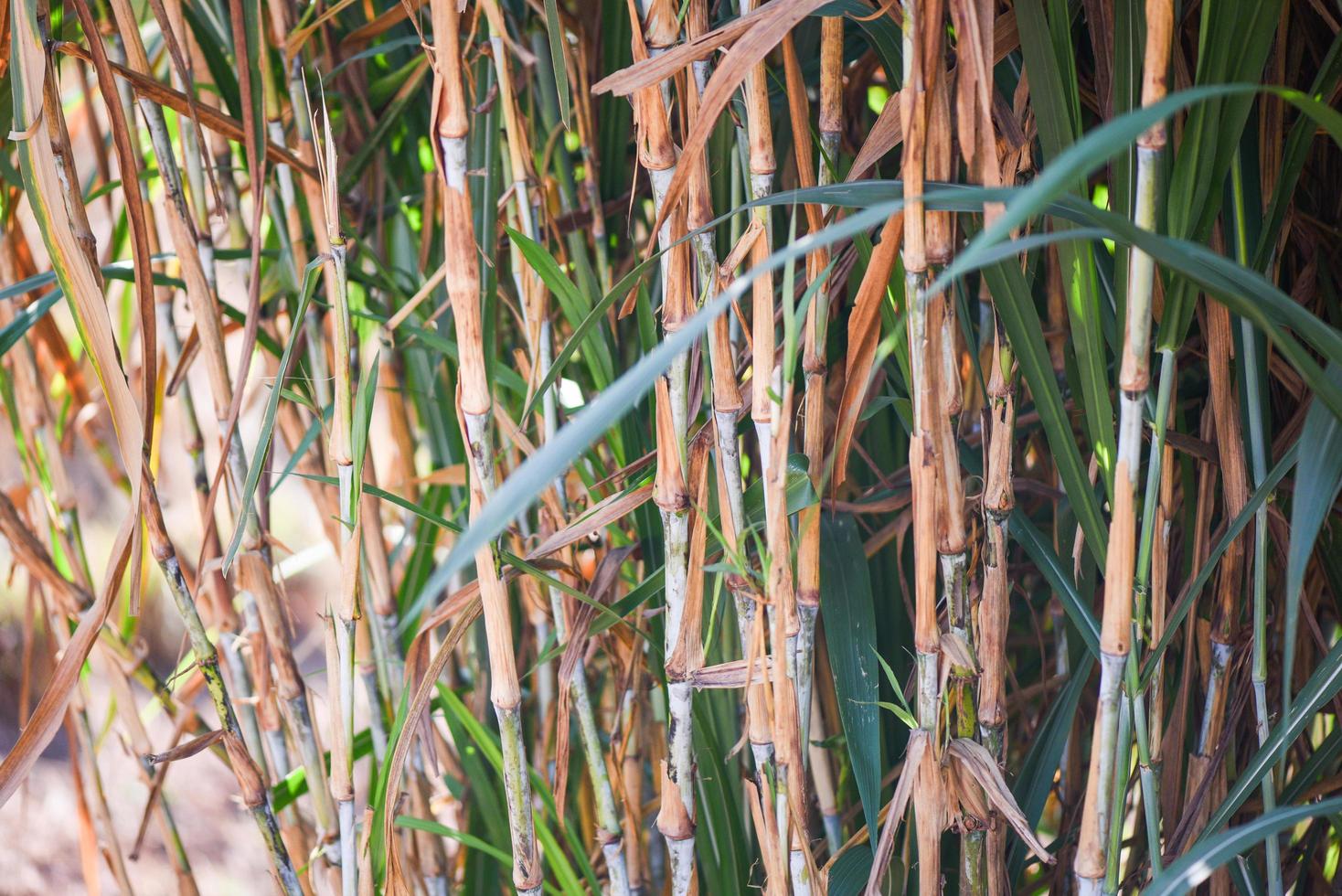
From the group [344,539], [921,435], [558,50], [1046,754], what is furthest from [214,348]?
[1046,754]

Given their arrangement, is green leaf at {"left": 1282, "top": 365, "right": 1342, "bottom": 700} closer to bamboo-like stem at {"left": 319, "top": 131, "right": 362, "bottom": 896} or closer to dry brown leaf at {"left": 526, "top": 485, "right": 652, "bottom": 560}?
dry brown leaf at {"left": 526, "top": 485, "right": 652, "bottom": 560}

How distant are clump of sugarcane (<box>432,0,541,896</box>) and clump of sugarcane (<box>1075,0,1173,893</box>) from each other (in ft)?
0.80

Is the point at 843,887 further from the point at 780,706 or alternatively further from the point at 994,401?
the point at 994,401

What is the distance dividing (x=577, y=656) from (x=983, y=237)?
1.11 ft

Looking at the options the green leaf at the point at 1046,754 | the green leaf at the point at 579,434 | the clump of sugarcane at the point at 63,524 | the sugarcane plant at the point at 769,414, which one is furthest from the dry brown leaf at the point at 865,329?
the clump of sugarcane at the point at 63,524

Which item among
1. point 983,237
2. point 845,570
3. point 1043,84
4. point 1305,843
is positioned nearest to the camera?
point 983,237

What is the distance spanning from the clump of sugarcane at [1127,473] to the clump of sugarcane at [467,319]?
0.24m

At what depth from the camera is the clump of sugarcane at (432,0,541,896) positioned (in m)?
0.35

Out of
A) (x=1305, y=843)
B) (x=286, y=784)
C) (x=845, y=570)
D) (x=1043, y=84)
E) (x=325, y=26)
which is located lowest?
(x=1305, y=843)

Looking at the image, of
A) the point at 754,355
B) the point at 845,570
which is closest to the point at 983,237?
the point at 754,355

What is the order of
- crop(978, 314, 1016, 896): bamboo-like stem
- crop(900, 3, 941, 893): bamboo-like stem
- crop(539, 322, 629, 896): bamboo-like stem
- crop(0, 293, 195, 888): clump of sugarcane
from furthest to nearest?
crop(0, 293, 195, 888): clump of sugarcane, crop(539, 322, 629, 896): bamboo-like stem, crop(978, 314, 1016, 896): bamboo-like stem, crop(900, 3, 941, 893): bamboo-like stem

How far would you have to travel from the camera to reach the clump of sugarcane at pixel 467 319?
35 centimetres

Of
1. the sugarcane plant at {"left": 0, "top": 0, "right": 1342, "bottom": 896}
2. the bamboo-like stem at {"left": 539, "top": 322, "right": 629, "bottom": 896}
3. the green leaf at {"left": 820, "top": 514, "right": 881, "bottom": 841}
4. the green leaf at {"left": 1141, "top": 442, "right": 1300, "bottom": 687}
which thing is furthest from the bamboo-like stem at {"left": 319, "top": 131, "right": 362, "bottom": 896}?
the green leaf at {"left": 1141, "top": 442, "right": 1300, "bottom": 687}

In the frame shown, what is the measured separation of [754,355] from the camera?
0.37 metres
